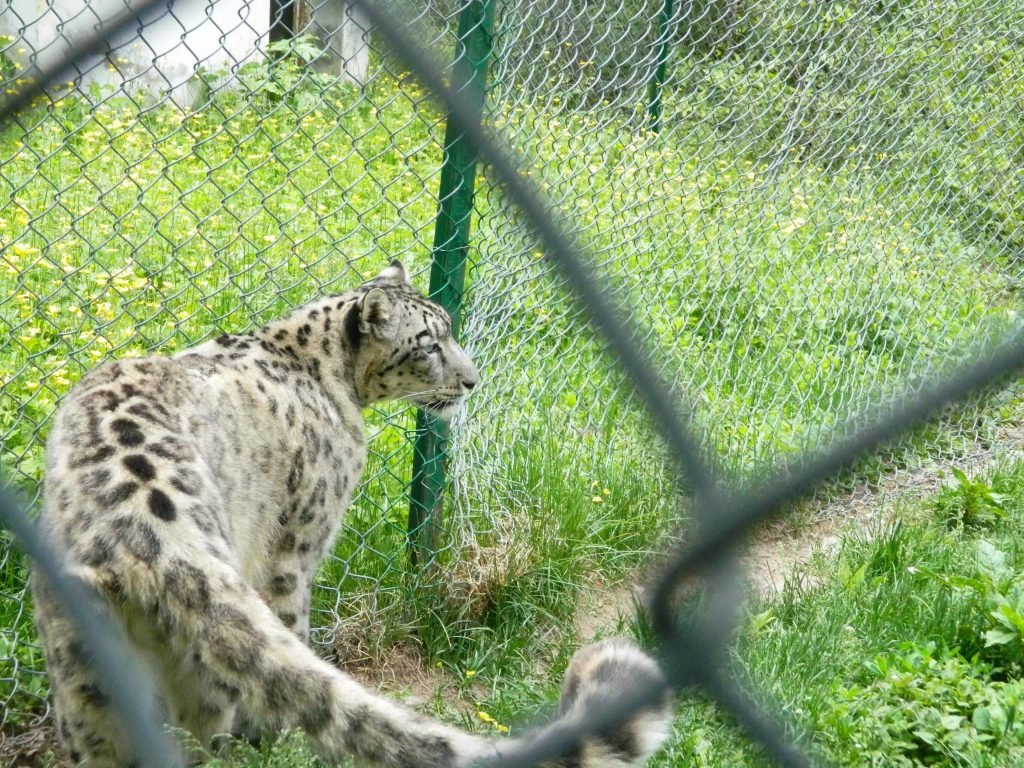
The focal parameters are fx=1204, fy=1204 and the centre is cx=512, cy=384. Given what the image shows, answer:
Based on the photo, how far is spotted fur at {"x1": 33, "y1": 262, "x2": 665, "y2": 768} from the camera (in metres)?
2.43

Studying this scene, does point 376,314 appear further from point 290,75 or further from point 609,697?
point 609,697

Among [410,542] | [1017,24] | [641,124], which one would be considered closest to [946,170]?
[1017,24]

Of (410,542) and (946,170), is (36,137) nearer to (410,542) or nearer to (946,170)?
(410,542)

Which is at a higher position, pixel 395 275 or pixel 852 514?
pixel 395 275

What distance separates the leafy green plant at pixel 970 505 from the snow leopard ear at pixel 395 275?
2656 millimetres

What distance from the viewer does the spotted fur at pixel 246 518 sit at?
2.43 meters

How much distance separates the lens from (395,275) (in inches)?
173

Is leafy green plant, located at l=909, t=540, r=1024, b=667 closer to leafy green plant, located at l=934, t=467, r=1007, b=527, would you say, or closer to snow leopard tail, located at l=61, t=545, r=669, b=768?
leafy green plant, located at l=934, t=467, r=1007, b=527

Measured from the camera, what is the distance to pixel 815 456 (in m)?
1.43

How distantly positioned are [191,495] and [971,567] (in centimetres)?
312

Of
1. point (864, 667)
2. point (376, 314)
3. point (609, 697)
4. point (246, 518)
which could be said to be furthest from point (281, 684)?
point (864, 667)

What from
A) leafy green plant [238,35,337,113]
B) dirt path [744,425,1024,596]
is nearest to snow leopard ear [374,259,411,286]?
leafy green plant [238,35,337,113]

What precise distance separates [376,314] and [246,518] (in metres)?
0.95

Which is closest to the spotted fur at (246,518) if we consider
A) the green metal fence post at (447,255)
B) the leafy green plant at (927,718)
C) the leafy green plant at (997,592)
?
the green metal fence post at (447,255)
